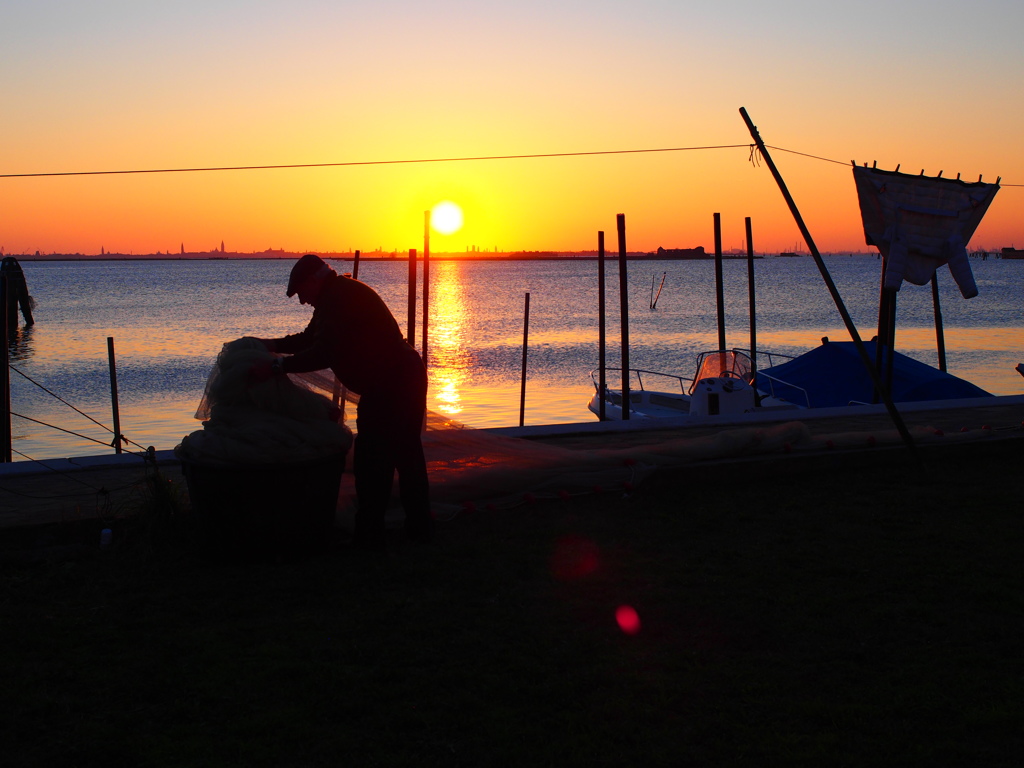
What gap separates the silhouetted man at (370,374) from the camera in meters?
5.42

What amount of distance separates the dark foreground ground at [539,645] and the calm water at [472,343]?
13402 mm

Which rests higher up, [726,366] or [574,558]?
[726,366]

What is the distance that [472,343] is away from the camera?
143ft

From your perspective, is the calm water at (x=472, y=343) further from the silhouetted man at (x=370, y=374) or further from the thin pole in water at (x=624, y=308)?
the silhouetted man at (x=370, y=374)

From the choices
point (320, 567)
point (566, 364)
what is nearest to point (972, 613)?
point (320, 567)

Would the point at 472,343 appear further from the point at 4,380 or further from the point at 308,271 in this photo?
the point at 308,271

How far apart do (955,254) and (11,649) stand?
8819 mm

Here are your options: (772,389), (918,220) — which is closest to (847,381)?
(772,389)

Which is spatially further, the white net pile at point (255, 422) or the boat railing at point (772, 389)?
the boat railing at point (772, 389)

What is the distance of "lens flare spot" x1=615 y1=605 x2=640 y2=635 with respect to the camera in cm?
443

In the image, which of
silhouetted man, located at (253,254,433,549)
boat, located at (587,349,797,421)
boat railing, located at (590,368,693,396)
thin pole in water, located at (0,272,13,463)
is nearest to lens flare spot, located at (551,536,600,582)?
silhouetted man, located at (253,254,433,549)

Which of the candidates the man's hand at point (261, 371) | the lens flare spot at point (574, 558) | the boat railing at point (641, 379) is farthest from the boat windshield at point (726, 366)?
the man's hand at point (261, 371)

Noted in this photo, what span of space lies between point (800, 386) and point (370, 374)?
13.4 meters

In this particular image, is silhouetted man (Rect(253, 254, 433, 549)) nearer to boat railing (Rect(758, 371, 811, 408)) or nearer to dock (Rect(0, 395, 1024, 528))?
dock (Rect(0, 395, 1024, 528))
